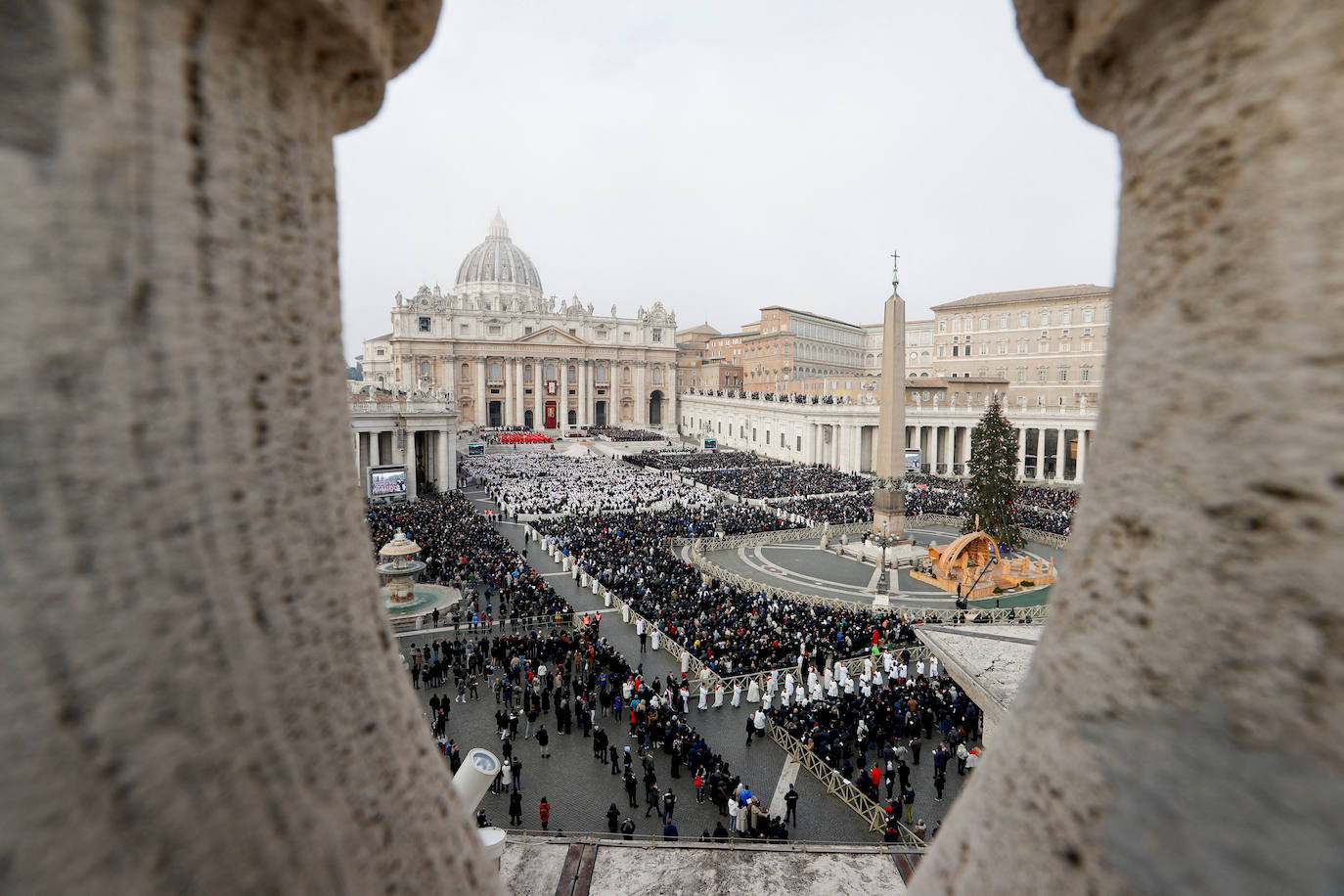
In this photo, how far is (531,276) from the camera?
101m

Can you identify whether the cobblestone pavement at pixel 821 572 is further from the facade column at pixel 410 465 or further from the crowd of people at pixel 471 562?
the facade column at pixel 410 465

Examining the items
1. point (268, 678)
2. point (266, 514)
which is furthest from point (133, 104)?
point (268, 678)

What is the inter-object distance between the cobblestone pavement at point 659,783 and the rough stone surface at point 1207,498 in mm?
10069

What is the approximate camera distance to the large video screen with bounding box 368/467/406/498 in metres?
33.0

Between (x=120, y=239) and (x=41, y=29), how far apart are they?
0.25 meters

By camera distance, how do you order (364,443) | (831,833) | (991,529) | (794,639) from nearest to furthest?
(831,833) < (794,639) < (991,529) < (364,443)

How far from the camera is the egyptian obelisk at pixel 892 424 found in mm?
27531

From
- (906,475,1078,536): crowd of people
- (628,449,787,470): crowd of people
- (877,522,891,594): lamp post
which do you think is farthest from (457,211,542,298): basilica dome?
(877,522,891,594): lamp post

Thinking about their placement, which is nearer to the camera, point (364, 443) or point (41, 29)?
point (41, 29)

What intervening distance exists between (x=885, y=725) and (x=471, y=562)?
47.3ft

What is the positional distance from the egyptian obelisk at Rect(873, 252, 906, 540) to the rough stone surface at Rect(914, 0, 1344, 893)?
26945 millimetres

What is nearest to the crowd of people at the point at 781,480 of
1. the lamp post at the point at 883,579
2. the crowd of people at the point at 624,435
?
the lamp post at the point at 883,579

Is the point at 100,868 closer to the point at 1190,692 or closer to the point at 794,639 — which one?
the point at 1190,692

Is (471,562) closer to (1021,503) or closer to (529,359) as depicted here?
(1021,503)
